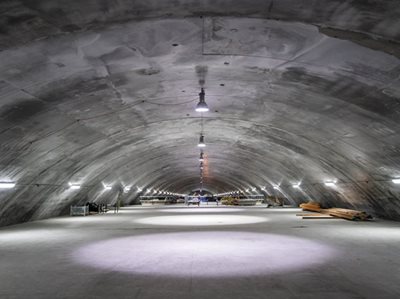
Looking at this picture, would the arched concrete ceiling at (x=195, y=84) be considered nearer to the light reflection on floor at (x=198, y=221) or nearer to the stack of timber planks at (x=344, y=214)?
the stack of timber planks at (x=344, y=214)

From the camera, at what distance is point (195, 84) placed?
11.4 meters

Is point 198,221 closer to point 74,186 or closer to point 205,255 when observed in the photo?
point 74,186

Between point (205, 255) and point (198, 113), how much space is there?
7.09m

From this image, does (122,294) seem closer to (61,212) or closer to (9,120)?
(9,120)

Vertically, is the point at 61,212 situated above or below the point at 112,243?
above

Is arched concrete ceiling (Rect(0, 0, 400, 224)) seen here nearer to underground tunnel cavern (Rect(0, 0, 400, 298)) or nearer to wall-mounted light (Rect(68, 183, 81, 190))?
underground tunnel cavern (Rect(0, 0, 400, 298))

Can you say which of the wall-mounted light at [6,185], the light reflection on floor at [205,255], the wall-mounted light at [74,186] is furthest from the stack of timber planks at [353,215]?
the wall-mounted light at [6,185]

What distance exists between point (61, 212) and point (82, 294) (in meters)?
20.5

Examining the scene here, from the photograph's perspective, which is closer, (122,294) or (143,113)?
(122,294)

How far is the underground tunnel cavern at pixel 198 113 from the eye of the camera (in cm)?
673

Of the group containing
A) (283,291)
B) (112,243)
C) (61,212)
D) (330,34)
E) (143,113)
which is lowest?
(283,291)

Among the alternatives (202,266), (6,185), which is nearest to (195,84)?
(202,266)

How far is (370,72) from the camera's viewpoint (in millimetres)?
8711

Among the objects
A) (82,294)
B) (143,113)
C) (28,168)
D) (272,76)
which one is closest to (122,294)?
(82,294)
